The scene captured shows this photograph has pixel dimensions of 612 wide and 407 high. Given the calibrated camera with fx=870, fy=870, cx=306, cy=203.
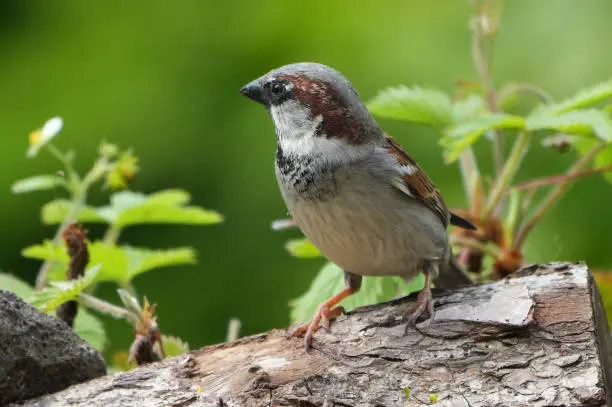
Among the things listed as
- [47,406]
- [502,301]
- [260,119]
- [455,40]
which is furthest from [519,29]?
[47,406]

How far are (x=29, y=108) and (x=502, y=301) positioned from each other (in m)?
2.44

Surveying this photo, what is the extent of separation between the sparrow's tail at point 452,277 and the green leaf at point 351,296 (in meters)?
0.06

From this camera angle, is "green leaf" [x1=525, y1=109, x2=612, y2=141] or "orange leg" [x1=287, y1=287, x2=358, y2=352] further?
"green leaf" [x1=525, y1=109, x2=612, y2=141]

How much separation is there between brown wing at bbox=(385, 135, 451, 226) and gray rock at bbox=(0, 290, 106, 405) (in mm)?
785

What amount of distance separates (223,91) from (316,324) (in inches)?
80.5

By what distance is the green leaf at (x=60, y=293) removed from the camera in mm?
1808

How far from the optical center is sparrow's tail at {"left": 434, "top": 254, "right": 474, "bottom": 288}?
2146 mm

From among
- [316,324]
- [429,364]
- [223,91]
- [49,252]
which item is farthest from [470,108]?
[223,91]

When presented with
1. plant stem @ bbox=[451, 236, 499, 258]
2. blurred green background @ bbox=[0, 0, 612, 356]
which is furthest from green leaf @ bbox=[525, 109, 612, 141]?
blurred green background @ bbox=[0, 0, 612, 356]

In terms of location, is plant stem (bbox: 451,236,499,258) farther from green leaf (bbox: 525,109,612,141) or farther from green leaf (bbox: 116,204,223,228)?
green leaf (bbox: 116,204,223,228)

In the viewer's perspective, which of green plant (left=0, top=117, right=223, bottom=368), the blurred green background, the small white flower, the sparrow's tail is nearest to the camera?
green plant (left=0, top=117, right=223, bottom=368)

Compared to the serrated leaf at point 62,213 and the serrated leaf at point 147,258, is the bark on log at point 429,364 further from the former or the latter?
the serrated leaf at point 62,213

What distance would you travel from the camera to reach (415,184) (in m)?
2.04

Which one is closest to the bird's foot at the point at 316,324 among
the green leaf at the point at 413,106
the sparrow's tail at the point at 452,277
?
the sparrow's tail at the point at 452,277
